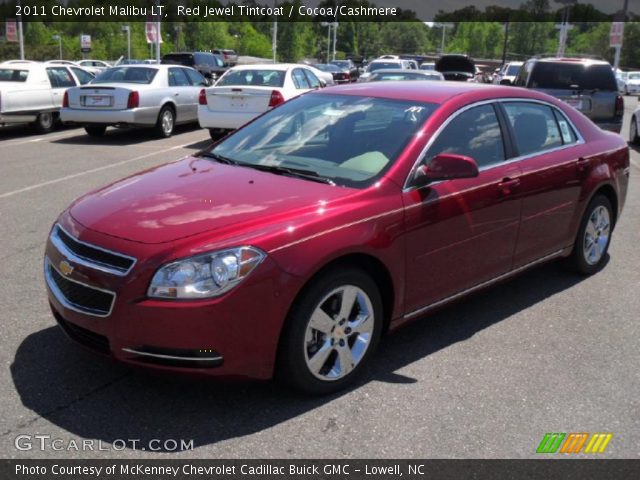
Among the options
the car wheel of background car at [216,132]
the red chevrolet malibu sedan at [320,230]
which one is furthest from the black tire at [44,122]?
the red chevrolet malibu sedan at [320,230]

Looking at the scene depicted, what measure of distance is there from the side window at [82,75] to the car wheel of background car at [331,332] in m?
14.7

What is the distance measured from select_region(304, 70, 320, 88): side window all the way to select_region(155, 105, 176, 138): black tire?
9.81 feet

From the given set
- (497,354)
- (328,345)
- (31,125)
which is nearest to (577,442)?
(497,354)

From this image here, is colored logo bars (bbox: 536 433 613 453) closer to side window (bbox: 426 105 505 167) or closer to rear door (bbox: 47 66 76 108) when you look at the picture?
side window (bbox: 426 105 505 167)

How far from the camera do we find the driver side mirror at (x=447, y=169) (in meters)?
3.94

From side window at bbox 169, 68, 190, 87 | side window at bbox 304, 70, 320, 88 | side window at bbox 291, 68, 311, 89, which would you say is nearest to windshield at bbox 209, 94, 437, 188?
side window at bbox 291, 68, 311, 89

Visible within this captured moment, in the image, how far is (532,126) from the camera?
5.10m

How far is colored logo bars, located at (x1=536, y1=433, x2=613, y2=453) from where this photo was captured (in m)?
3.29

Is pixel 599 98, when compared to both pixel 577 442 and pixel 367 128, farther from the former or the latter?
pixel 577 442

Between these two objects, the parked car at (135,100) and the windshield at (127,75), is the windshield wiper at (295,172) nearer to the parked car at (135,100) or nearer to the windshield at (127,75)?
the parked car at (135,100)

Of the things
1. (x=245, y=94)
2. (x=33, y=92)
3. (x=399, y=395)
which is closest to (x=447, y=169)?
(x=399, y=395)

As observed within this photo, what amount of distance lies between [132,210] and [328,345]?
1.25 m
